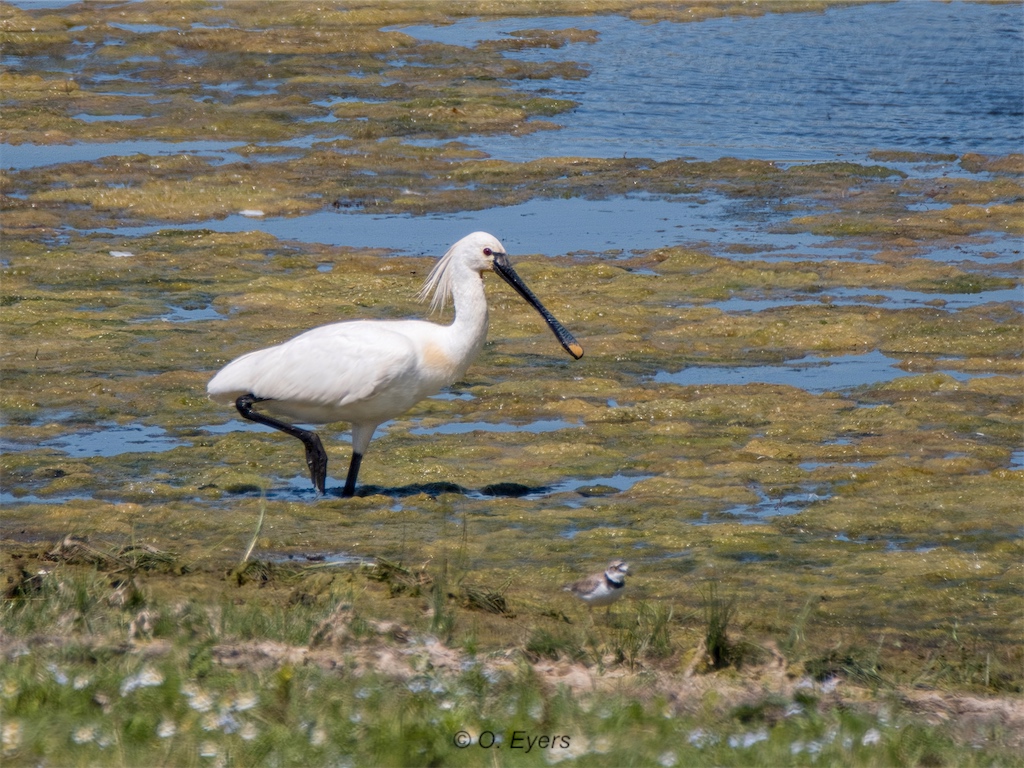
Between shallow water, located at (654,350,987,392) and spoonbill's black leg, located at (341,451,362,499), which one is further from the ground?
spoonbill's black leg, located at (341,451,362,499)

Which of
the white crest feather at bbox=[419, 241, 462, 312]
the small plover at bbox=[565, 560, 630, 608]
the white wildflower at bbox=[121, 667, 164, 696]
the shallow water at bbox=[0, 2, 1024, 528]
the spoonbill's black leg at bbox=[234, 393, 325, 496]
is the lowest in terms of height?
the shallow water at bbox=[0, 2, 1024, 528]

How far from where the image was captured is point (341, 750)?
152 inches

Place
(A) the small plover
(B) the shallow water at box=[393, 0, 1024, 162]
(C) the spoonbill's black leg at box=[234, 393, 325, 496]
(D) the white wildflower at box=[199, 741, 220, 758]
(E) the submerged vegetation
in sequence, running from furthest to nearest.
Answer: (B) the shallow water at box=[393, 0, 1024, 162], (C) the spoonbill's black leg at box=[234, 393, 325, 496], (A) the small plover, (E) the submerged vegetation, (D) the white wildflower at box=[199, 741, 220, 758]

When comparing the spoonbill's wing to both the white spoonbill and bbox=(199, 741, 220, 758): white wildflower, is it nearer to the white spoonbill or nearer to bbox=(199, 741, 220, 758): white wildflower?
the white spoonbill

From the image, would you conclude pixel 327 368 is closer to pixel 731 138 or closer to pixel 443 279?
pixel 443 279

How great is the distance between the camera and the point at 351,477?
8328 millimetres

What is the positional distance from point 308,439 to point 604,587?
2.67 meters

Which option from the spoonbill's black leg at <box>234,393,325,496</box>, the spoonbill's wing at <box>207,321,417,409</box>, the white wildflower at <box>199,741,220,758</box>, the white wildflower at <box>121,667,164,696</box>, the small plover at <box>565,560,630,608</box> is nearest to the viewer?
the white wildflower at <box>199,741,220,758</box>

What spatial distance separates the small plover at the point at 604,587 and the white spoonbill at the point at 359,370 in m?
2.29


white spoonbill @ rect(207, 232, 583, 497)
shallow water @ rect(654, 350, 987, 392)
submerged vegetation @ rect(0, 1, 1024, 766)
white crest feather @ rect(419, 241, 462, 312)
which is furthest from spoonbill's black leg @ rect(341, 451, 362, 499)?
shallow water @ rect(654, 350, 987, 392)

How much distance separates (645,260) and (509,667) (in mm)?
9150

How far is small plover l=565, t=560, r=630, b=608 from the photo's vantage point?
5984mm

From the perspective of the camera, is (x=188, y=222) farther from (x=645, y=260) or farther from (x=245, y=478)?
(x=245, y=478)

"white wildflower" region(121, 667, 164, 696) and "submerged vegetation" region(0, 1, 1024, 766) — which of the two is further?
"submerged vegetation" region(0, 1, 1024, 766)
